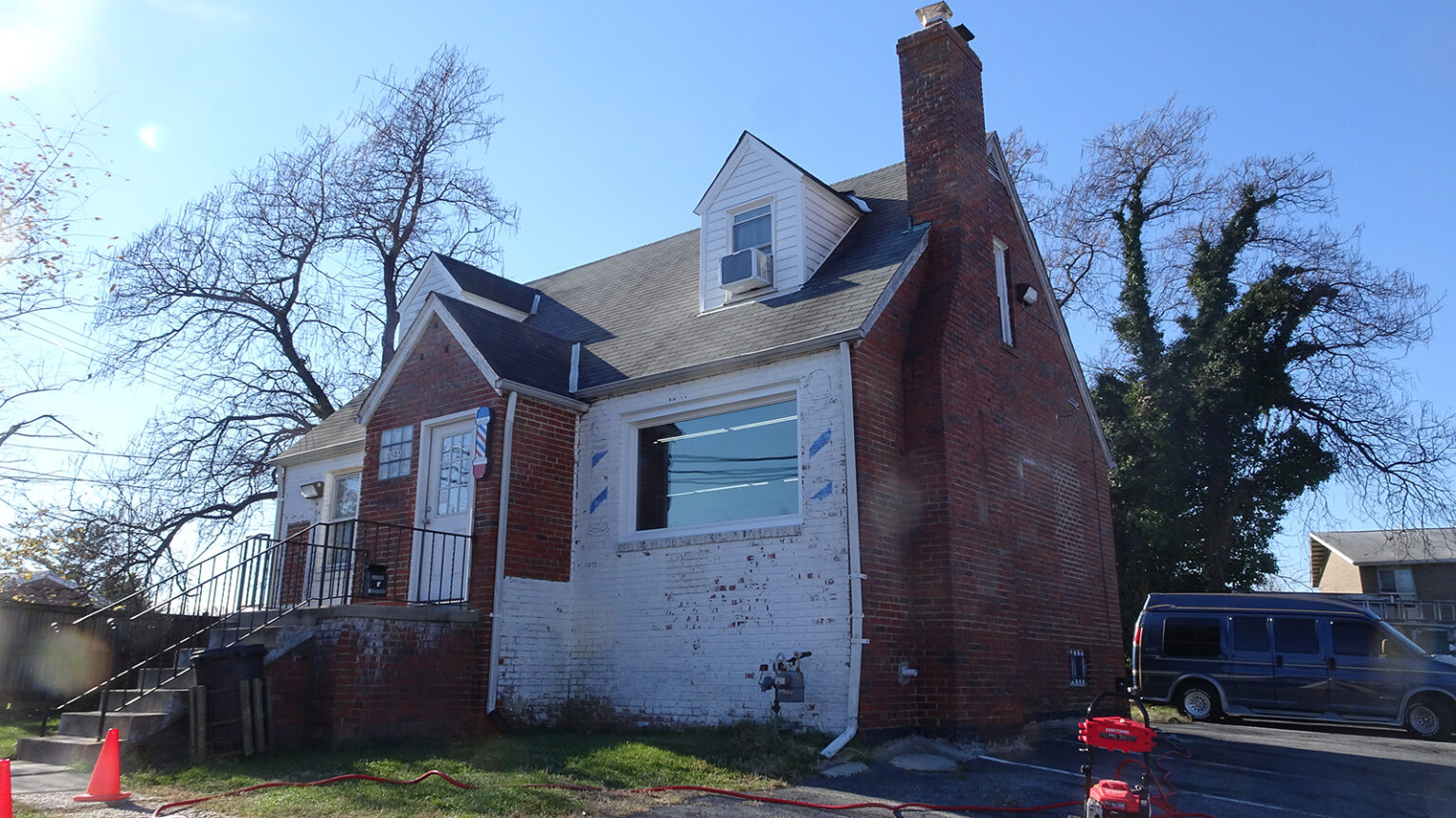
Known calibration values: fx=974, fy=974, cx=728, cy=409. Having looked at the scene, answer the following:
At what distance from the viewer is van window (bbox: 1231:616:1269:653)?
1597cm

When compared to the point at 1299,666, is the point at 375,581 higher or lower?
higher

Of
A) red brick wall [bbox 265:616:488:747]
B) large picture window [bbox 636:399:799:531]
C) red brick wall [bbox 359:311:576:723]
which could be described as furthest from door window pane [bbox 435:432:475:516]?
large picture window [bbox 636:399:799:531]

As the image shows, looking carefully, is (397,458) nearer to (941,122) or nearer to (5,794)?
(5,794)

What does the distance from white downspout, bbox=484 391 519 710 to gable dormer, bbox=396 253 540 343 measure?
4.73m

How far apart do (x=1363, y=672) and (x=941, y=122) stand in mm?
10892

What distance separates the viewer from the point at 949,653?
32.3 ft

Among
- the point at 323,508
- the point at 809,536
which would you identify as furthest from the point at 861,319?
the point at 323,508

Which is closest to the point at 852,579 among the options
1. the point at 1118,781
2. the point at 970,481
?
the point at 970,481

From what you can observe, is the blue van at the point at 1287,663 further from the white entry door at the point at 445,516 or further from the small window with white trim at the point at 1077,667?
the white entry door at the point at 445,516

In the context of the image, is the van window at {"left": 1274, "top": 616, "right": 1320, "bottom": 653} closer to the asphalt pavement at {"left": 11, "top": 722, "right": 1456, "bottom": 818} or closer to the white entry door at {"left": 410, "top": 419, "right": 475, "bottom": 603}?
the asphalt pavement at {"left": 11, "top": 722, "right": 1456, "bottom": 818}

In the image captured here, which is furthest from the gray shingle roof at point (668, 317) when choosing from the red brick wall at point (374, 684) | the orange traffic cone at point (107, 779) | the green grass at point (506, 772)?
the orange traffic cone at point (107, 779)

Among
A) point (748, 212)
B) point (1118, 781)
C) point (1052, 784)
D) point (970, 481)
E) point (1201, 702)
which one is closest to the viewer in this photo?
point (1118, 781)

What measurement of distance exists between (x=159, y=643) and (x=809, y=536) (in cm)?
1058

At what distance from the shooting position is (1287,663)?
51.3ft
